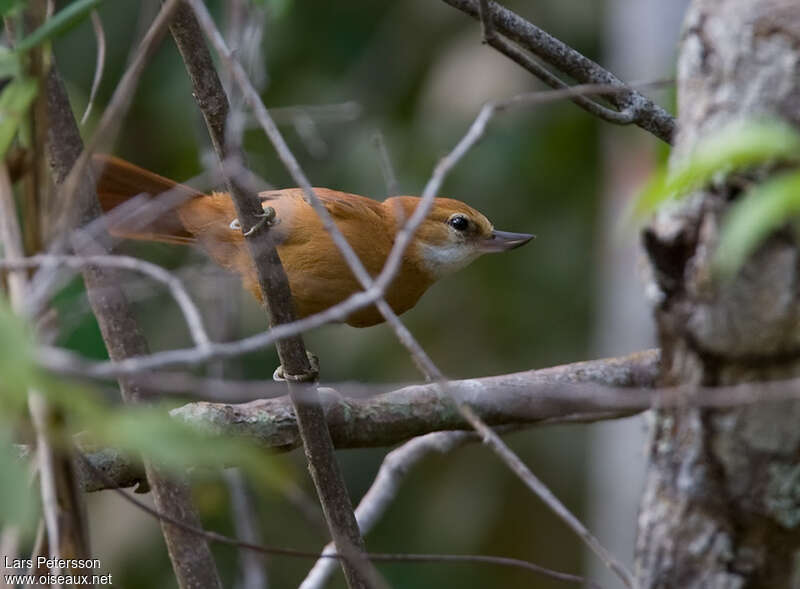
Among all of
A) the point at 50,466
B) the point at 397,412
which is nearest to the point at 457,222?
the point at 397,412

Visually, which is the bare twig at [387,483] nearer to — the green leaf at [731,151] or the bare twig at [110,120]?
the bare twig at [110,120]

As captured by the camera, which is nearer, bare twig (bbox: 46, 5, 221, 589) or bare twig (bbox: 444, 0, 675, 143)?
bare twig (bbox: 46, 5, 221, 589)

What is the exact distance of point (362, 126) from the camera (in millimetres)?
6492

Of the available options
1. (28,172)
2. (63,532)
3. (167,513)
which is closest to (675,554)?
(63,532)

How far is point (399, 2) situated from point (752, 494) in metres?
6.01

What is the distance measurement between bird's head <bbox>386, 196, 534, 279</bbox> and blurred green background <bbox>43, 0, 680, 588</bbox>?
1632mm

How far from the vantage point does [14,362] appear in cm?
104

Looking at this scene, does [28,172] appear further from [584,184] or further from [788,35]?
[584,184]

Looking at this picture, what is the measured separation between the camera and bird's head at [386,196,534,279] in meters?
4.21

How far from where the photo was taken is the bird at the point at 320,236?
141 inches

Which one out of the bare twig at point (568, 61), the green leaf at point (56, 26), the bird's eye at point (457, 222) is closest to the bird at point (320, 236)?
the bird's eye at point (457, 222)

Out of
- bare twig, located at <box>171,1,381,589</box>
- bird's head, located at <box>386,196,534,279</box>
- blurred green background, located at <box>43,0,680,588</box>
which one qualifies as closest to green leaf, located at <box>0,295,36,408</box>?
bare twig, located at <box>171,1,381,589</box>

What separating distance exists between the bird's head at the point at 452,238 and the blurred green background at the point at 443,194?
1.63m

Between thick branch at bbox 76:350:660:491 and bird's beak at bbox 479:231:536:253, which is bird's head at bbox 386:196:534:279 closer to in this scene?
bird's beak at bbox 479:231:536:253
